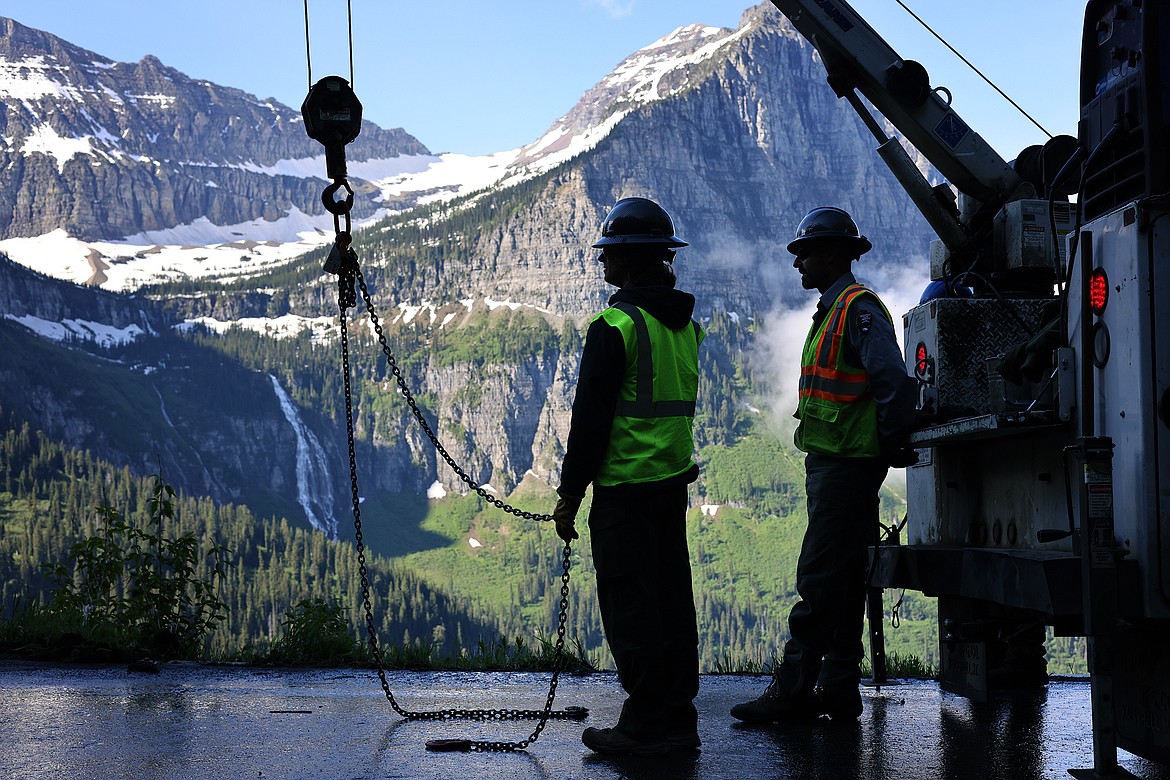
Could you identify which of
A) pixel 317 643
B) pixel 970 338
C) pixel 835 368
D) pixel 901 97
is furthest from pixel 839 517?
pixel 317 643

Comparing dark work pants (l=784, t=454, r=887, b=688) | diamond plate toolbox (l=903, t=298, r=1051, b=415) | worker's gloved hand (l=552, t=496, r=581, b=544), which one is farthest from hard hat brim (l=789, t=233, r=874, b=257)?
worker's gloved hand (l=552, t=496, r=581, b=544)

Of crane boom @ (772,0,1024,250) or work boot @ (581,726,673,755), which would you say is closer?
work boot @ (581,726,673,755)

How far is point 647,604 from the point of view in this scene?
214 inches

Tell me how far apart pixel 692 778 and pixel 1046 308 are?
2639 mm

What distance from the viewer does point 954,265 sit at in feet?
24.1

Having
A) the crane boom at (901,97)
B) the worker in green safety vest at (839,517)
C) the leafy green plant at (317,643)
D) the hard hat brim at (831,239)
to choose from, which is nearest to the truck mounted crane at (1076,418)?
the worker in green safety vest at (839,517)

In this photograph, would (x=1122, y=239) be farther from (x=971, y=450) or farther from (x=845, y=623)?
(x=845, y=623)

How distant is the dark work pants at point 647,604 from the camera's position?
5.38 m

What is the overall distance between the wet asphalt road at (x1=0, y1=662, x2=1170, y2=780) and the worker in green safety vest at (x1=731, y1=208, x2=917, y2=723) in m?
0.18

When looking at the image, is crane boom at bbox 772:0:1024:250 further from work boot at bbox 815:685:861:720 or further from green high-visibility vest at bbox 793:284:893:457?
work boot at bbox 815:685:861:720

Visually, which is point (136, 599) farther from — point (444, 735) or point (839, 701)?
point (839, 701)

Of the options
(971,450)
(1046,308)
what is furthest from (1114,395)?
(971,450)

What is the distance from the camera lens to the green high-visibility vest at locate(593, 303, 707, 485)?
554cm

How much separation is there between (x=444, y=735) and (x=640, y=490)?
1529 millimetres
